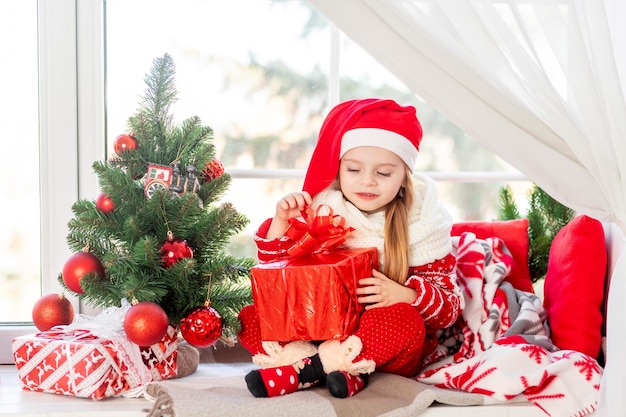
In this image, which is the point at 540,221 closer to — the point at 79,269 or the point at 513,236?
the point at 513,236

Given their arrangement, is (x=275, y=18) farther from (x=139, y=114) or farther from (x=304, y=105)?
(x=139, y=114)

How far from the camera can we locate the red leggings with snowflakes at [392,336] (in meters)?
1.56

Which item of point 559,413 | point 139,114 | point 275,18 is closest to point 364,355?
point 559,413

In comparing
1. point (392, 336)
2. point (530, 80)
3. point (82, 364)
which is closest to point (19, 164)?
point (82, 364)

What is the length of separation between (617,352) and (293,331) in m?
0.66

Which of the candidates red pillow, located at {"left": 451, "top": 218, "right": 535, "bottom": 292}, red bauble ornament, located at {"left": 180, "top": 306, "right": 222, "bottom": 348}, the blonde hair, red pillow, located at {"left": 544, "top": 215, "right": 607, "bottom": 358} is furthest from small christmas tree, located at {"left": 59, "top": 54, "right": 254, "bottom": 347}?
red pillow, located at {"left": 544, "top": 215, "right": 607, "bottom": 358}

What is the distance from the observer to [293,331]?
1.55 meters

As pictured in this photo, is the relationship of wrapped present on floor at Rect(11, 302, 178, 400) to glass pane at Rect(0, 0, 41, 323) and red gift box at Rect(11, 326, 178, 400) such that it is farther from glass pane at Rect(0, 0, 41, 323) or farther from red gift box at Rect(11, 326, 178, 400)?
glass pane at Rect(0, 0, 41, 323)

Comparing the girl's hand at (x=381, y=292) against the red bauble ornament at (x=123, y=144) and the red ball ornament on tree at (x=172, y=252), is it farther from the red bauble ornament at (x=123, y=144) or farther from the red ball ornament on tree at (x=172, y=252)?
the red bauble ornament at (x=123, y=144)

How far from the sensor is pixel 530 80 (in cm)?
148

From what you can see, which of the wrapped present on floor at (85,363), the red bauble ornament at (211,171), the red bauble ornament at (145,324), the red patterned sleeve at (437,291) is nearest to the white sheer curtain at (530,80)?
the red patterned sleeve at (437,291)

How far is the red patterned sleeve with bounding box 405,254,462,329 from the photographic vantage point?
1.66 metres

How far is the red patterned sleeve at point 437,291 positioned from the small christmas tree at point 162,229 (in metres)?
0.40

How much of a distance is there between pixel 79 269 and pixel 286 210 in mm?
472
